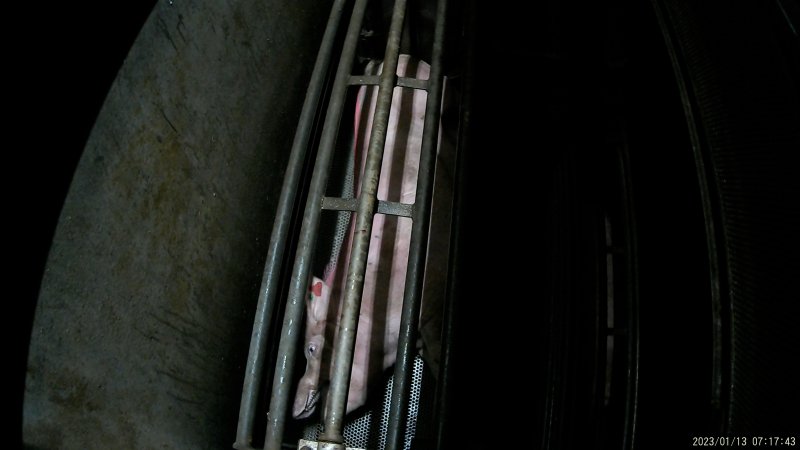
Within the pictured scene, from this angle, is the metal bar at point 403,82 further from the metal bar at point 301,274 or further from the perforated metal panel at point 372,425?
the perforated metal panel at point 372,425

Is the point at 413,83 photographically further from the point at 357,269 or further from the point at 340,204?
the point at 357,269

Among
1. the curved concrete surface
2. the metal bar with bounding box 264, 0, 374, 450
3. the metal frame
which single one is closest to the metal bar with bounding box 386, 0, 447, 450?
the metal frame

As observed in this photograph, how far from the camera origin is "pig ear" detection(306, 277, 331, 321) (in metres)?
0.96

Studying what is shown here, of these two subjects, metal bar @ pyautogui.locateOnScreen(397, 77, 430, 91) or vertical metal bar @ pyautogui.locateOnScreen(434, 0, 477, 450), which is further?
metal bar @ pyautogui.locateOnScreen(397, 77, 430, 91)

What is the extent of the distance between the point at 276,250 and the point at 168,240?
0.23m

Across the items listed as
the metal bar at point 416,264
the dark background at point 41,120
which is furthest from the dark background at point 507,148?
the metal bar at point 416,264

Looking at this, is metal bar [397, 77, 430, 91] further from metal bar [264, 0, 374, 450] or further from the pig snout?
the pig snout

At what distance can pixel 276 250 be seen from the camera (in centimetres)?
90

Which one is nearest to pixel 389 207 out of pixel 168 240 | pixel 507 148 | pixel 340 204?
pixel 340 204

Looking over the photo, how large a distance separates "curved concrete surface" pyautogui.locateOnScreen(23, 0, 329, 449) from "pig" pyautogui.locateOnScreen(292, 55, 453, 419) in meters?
0.20

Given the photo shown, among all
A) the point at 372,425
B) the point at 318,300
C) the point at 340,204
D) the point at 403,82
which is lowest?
the point at 372,425

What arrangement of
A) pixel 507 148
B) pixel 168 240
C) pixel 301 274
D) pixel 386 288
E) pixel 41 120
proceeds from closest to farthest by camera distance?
pixel 41 120 → pixel 168 240 → pixel 301 274 → pixel 386 288 → pixel 507 148

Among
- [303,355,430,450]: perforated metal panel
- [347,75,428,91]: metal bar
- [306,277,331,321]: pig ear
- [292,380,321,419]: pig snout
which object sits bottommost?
[303,355,430,450]: perforated metal panel

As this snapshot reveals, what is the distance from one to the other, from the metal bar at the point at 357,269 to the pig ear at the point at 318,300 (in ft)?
0.64
